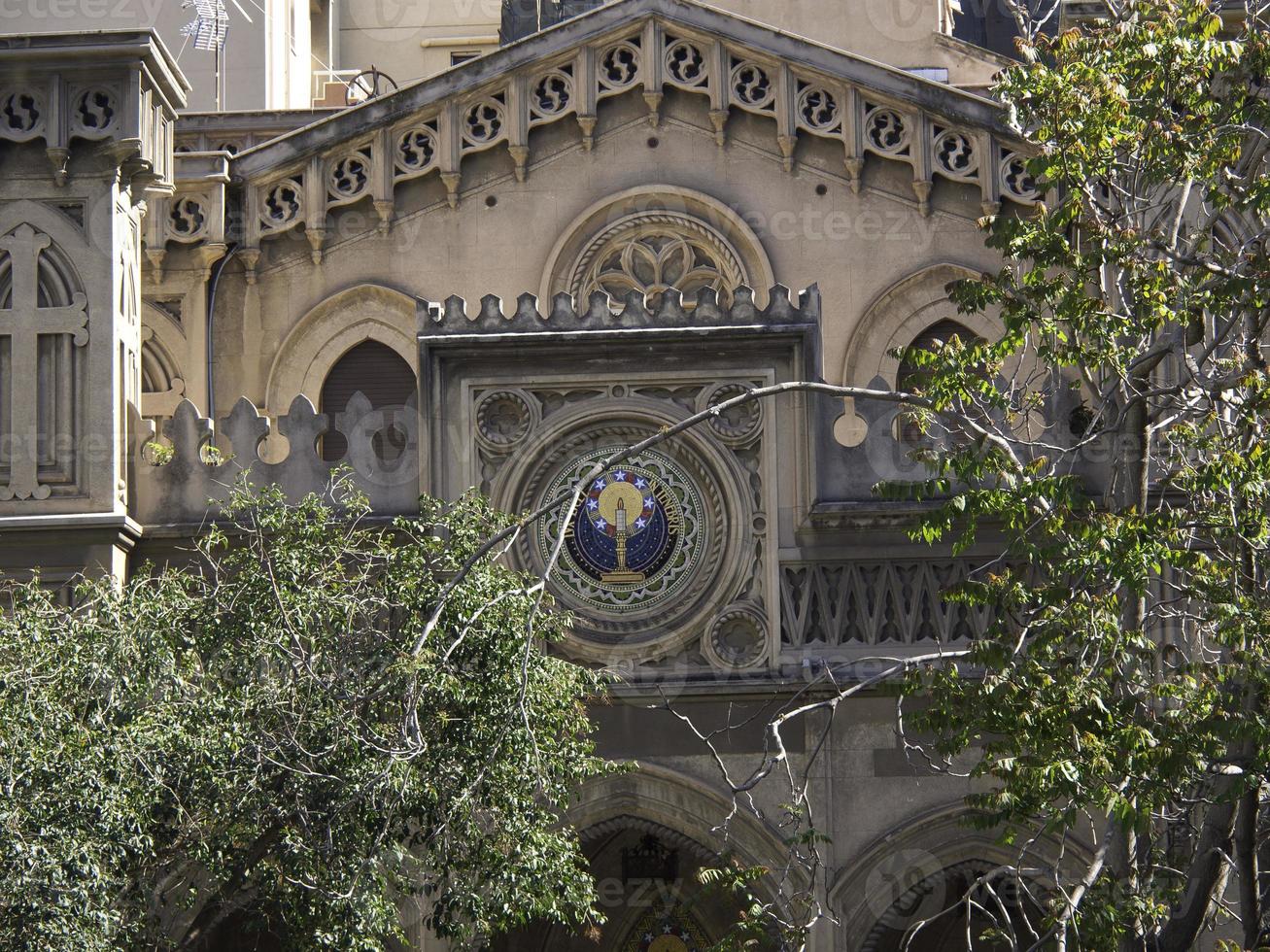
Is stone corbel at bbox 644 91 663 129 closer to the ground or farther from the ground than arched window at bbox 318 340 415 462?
farther from the ground

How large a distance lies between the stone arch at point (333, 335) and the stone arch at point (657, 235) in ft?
5.30

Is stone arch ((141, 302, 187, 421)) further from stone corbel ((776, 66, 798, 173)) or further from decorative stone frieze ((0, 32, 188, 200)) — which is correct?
stone corbel ((776, 66, 798, 173))

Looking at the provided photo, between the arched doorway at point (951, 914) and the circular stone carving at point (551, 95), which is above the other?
the circular stone carving at point (551, 95)

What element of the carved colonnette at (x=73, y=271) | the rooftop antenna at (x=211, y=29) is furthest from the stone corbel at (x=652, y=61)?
the rooftop antenna at (x=211, y=29)

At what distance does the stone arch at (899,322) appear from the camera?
1144 inches

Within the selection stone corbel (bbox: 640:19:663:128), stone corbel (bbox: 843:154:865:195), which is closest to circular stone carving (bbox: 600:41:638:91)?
stone corbel (bbox: 640:19:663:128)

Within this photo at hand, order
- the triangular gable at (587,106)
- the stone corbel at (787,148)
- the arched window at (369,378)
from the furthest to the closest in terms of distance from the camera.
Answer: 1. the arched window at (369,378)
2. the stone corbel at (787,148)
3. the triangular gable at (587,106)

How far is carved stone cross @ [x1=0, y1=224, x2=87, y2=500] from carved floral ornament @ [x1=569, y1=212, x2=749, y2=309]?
6.26 m

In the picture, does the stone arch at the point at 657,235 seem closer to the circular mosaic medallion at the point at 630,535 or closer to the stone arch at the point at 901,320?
the stone arch at the point at 901,320

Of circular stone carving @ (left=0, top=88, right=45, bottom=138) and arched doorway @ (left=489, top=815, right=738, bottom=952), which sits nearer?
circular stone carving @ (left=0, top=88, right=45, bottom=138)

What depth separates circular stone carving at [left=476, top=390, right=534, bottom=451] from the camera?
25.3 m

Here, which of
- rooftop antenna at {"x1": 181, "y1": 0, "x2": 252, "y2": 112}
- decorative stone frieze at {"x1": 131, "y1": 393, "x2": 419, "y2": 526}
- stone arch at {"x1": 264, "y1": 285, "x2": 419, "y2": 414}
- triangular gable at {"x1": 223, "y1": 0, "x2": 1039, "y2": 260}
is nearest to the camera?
decorative stone frieze at {"x1": 131, "y1": 393, "x2": 419, "y2": 526}

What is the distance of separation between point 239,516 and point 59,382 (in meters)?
2.30

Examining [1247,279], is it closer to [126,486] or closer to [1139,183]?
[1139,183]
